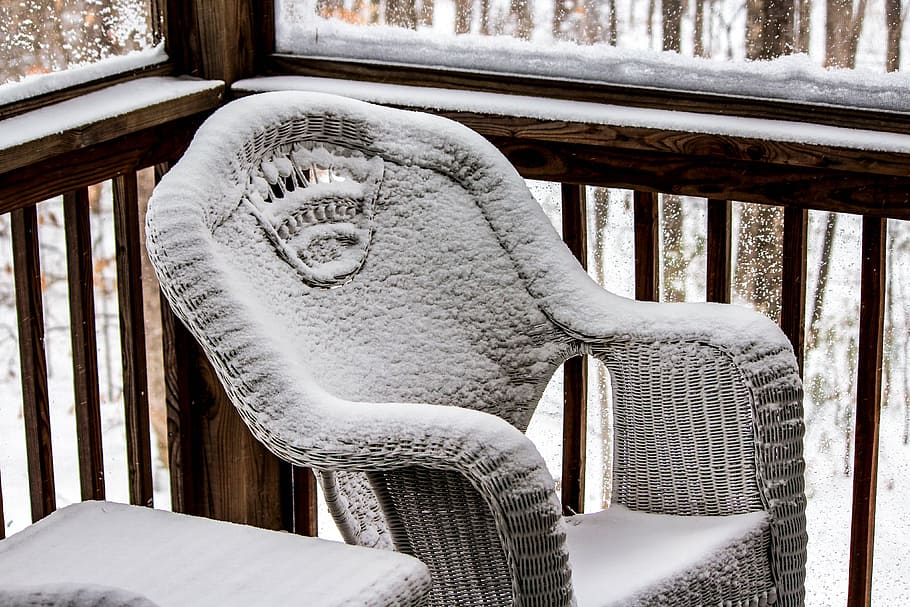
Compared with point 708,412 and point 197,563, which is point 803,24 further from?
point 197,563

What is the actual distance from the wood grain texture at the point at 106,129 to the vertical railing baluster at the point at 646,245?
894 mm

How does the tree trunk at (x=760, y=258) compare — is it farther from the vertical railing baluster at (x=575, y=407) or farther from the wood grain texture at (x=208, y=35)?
the wood grain texture at (x=208, y=35)

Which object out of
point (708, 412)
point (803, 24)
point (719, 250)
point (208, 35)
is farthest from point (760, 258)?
point (208, 35)

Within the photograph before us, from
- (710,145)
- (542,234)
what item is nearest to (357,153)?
(542,234)

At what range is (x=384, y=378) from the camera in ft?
6.79

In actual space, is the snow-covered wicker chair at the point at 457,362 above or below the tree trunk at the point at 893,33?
below

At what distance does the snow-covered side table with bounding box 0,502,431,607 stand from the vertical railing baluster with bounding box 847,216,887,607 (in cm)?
113

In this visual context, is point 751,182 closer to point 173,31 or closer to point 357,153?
point 357,153

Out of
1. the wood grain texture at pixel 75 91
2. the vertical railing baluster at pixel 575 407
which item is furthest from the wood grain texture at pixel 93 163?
the vertical railing baluster at pixel 575 407

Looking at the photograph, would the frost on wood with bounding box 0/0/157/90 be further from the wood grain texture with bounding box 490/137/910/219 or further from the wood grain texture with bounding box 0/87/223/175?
the wood grain texture with bounding box 490/137/910/219

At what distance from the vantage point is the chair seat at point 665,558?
1.72 m

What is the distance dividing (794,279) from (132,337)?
1.32m

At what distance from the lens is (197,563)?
172cm

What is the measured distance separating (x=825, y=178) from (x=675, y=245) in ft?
1.13
